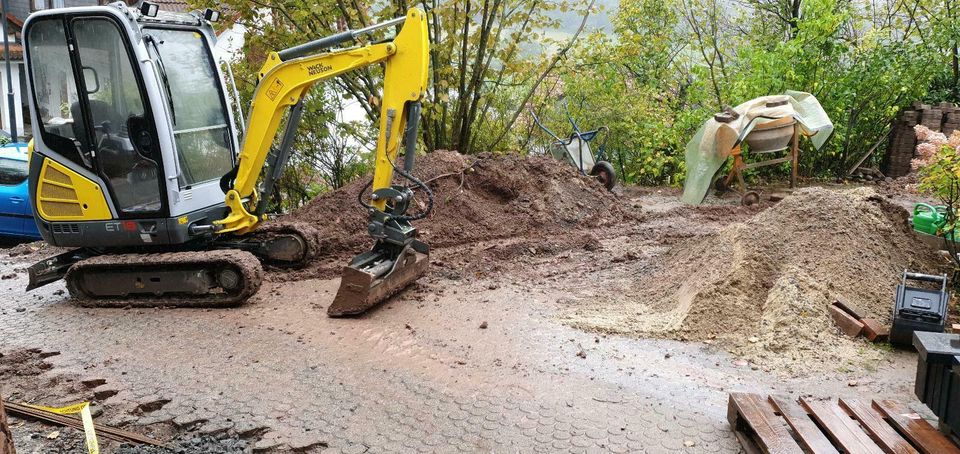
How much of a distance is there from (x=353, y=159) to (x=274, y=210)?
1.57 meters

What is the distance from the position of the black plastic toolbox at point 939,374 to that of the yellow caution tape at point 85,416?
4495 millimetres

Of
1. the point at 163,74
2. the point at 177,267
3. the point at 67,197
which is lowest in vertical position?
the point at 177,267

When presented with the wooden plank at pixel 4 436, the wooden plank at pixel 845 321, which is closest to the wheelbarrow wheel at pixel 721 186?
the wooden plank at pixel 845 321

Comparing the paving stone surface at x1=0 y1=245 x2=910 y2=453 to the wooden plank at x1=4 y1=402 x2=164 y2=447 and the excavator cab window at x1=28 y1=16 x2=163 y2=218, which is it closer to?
the wooden plank at x1=4 y1=402 x2=164 y2=447

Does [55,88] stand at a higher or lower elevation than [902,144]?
higher

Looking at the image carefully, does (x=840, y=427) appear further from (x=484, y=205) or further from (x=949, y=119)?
(x=949, y=119)

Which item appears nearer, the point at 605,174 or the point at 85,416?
the point at 85,416

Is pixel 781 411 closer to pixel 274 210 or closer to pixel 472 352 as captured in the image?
pixel 472 352

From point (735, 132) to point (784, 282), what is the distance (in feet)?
17.0

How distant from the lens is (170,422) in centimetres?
469

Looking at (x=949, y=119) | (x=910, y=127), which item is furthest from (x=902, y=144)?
(x=949, y=119)

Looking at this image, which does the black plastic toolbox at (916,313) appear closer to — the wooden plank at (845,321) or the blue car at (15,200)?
the wooden plank at (845,321)

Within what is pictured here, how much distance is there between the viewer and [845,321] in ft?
19.4

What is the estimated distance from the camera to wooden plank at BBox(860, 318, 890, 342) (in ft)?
18.6
